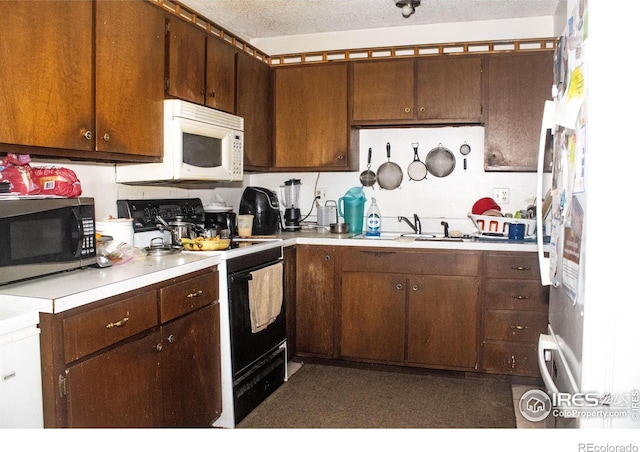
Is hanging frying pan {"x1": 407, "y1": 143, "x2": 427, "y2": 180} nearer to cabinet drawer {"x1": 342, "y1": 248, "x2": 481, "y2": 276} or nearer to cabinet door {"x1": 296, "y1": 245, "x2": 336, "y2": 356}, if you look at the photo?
cabinet drawer {"x1": 342, "y1": 248, "x2": 481, "y2": 276}

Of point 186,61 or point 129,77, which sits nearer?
point 129,77

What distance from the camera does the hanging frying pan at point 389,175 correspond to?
3.78 m

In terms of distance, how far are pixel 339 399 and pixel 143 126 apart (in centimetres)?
176

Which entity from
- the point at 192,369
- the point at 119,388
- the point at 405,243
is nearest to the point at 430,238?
the point at 405,243

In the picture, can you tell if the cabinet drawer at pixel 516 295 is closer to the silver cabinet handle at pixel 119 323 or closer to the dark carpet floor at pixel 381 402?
the dark carpet floor at pixel 381 402

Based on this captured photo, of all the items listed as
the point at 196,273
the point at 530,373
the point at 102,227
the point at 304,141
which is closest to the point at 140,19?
the point at 102,227

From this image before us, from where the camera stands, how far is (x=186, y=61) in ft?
8.62

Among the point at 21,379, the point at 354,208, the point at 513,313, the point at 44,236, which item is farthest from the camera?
the point at 354,208

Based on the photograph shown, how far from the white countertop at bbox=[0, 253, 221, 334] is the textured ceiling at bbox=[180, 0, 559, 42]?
188cm

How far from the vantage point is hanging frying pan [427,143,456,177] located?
367 centimetres

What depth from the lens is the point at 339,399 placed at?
2846 mm

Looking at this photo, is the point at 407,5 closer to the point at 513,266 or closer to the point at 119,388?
the point at 513,266

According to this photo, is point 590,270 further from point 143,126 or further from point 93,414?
point 143,126

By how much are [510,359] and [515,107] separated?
1.59 metres
